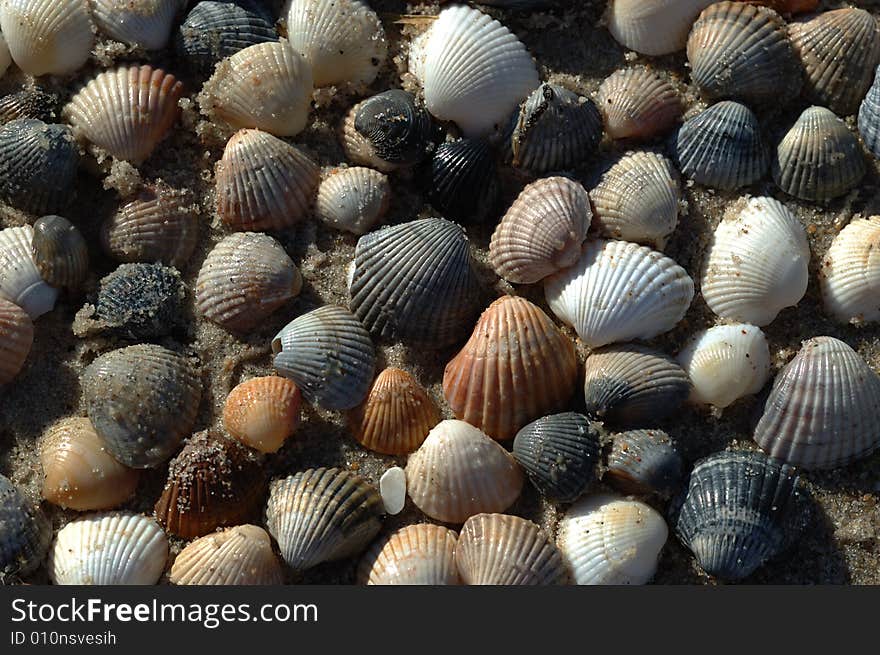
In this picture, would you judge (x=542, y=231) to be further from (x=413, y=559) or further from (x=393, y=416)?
(x=413, y=559)

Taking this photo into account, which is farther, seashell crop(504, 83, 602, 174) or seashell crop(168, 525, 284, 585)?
seashell crop(504, 83, 602, 174)

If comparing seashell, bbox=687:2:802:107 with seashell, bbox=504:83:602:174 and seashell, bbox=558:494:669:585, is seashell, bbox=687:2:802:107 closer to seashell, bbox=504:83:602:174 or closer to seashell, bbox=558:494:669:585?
seashell, bbox=504:83:602:174

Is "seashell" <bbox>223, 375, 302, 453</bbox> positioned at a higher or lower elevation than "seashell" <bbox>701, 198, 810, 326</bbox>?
lower

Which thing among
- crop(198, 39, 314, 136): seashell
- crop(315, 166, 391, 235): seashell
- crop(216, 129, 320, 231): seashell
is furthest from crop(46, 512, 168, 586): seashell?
crop(198, 39, 314, 136): seashell

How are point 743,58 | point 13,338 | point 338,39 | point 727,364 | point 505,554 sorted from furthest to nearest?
point 338,39
point 743,58
point 13,338
point 727,364
point 505,554

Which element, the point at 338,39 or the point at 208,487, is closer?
the point at 208,487

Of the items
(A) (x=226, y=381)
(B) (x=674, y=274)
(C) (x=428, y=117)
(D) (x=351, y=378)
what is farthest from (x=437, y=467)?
(C) (x=428, y=117)

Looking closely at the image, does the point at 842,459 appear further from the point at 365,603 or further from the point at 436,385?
the point at 365,603

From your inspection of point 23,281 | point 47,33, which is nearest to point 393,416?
point 23,281
